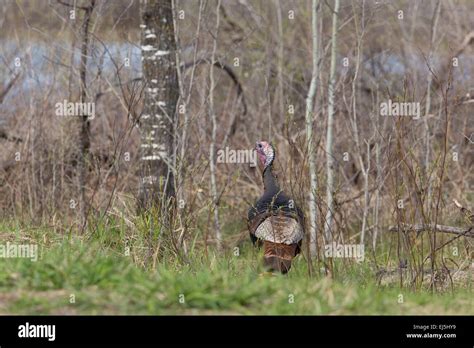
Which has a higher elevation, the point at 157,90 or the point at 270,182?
the point at 157,90

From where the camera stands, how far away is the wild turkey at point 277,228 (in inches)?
314

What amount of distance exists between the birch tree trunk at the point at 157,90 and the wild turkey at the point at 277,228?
179cm

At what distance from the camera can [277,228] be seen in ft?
26.5

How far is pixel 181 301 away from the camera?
5730mm

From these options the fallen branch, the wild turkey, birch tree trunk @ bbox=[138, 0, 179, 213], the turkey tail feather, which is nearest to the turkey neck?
the wild turkey

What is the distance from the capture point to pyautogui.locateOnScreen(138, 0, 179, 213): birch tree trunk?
9.82m

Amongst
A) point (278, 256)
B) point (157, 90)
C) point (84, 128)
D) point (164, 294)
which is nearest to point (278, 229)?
point (278, 256)

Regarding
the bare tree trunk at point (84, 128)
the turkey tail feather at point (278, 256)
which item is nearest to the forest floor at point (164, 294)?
the turkey tail feather at point (278, 256)

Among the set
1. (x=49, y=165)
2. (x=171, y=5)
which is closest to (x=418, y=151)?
(x=171, y=5)

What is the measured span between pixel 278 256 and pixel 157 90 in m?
3.00

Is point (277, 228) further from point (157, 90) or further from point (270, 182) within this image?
point (157, 90)

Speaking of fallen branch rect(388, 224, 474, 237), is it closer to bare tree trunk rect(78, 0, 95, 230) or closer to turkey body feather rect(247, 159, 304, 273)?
turkey body feather rect(247, 159, 304, 273)

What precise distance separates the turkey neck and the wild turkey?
0.04m
